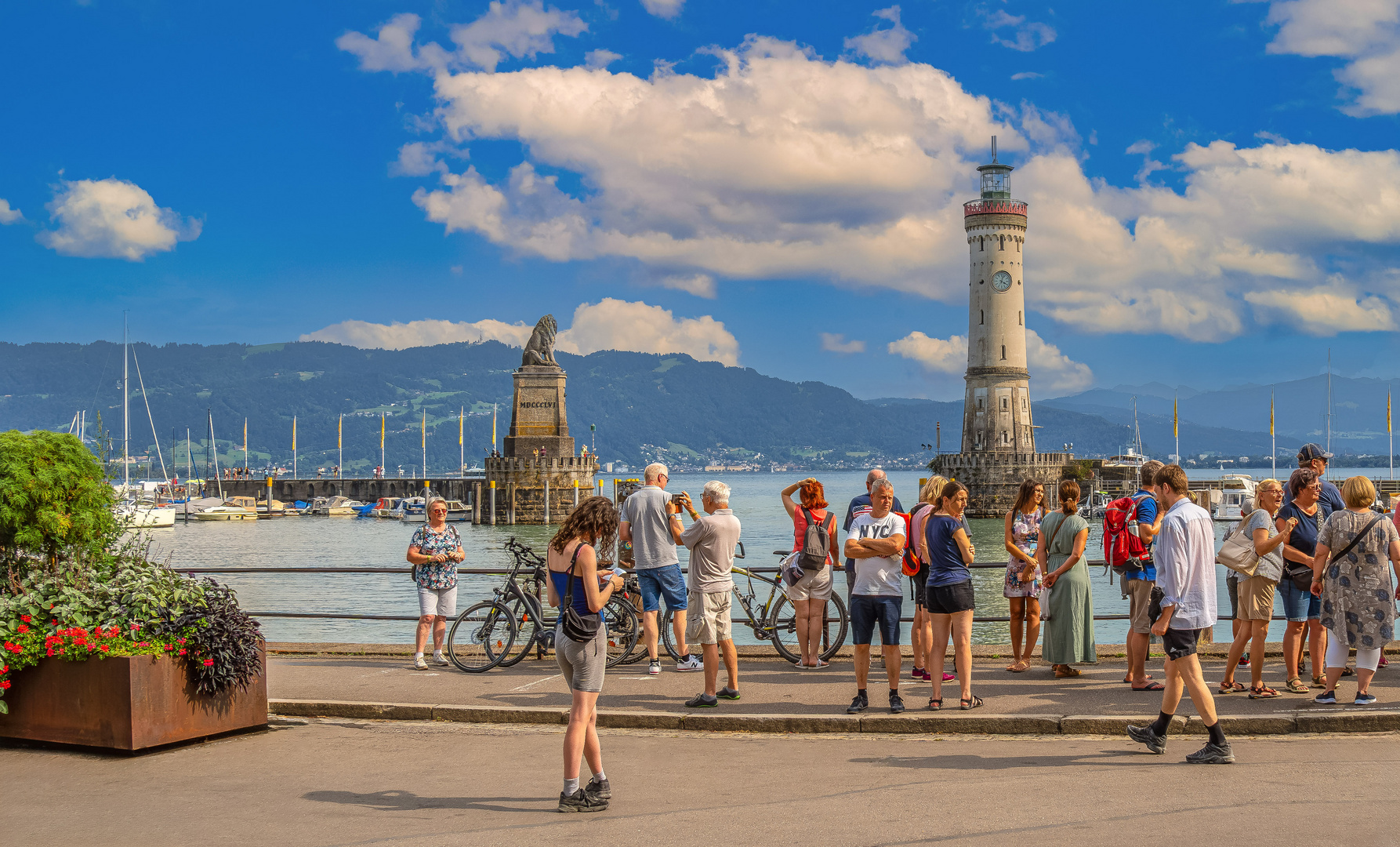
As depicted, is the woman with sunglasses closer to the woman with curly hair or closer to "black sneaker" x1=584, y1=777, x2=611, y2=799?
the woman with curly hair

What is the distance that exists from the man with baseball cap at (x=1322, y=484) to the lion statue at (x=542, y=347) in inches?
3058

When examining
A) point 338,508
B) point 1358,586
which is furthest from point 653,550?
point 338,508

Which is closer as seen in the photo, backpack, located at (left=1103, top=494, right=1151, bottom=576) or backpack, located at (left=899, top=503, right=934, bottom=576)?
backpack, located at (left=899, top=503, right=934, bottom=576)

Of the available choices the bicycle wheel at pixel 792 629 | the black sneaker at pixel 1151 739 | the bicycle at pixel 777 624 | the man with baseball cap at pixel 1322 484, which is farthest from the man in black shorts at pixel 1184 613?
the bicycle at pixel 777 624

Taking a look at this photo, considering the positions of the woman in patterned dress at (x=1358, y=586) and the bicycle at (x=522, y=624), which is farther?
the bicycle at (x=522, y=624)

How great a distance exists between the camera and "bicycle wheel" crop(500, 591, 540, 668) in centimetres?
1165

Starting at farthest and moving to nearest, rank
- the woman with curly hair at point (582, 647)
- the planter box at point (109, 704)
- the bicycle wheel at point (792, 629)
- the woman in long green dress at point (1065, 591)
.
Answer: the bicycle wheel at point (792, 629)
the woman in long green dress at point (1065, 591)
the planter box at point (109, 704)
the woman with curly hair at point (582, 647)

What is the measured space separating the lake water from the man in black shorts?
7.62m

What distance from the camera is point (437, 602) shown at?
38.7ft

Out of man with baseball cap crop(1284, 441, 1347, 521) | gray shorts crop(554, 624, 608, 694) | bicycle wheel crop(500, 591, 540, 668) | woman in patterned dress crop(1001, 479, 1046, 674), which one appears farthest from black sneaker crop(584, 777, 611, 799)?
man with baseball cap crop(1284, 441, 1347, 521)

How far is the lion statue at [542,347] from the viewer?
86.9 metres

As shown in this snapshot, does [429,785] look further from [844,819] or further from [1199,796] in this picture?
[1199,796]

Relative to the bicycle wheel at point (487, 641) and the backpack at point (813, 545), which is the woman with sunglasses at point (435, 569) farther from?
the backpack at point (813, 545)

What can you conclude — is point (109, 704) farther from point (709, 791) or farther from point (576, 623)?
point (709, 791)
